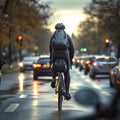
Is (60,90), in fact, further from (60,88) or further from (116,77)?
(116,77)

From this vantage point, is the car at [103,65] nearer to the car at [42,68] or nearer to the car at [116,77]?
A: the car at [42,68]

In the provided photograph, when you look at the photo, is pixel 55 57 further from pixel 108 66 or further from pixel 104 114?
pixel 108 66

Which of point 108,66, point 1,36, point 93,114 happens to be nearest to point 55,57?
point 93,114

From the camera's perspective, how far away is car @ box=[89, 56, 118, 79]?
1359 inches

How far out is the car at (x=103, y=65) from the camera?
3453 cm

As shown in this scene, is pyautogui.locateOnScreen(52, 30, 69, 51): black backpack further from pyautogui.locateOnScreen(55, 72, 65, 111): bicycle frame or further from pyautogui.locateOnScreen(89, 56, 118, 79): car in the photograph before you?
pyautogui.locateOnScreen(89, 56, 118, 79): car

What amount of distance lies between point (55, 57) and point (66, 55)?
0.80 feet

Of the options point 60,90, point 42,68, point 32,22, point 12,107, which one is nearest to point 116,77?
point 12,107

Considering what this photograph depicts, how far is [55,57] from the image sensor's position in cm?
1250

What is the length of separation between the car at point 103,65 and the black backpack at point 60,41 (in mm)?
21979

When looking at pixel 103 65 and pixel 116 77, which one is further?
pixel 103 65

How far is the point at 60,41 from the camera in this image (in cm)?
1238

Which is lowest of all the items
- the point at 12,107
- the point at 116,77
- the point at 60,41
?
the point at 12,107

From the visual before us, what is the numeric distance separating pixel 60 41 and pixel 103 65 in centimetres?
2266
